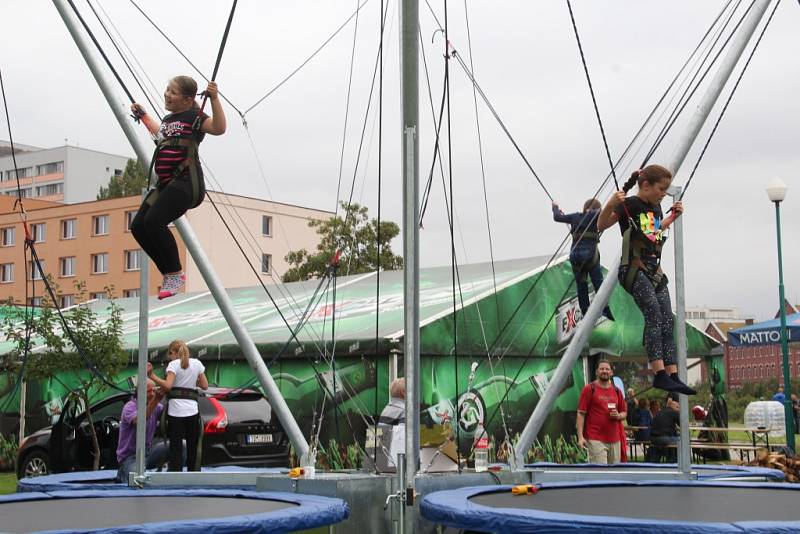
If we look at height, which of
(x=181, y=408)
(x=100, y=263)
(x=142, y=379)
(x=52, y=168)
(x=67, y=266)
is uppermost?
(x=52, y=168)

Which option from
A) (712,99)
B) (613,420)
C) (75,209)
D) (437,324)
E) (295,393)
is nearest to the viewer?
(712,99)

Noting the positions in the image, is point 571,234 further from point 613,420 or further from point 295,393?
point 295,393

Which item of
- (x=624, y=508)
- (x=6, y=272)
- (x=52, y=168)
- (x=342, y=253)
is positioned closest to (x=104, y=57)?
A: (x=624, y=508)

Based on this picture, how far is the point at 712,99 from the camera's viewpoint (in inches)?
217

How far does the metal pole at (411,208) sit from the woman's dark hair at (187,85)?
0.98m

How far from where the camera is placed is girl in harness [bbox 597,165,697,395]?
16.3ft

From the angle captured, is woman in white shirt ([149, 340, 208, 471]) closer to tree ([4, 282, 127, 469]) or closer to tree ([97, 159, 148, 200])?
tree ([4, 282, 127, 469])

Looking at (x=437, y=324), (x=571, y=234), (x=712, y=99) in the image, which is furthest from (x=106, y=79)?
(x=437, y=324)

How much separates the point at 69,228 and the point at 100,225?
128 cm

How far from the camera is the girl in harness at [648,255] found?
4.95 metres

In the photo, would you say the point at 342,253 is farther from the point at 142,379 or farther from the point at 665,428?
the point at 142,379

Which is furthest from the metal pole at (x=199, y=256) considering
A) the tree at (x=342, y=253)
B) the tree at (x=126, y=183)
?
the tree at (x=126, y=183)

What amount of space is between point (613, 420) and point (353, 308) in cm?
551

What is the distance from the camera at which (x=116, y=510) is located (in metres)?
4.59
